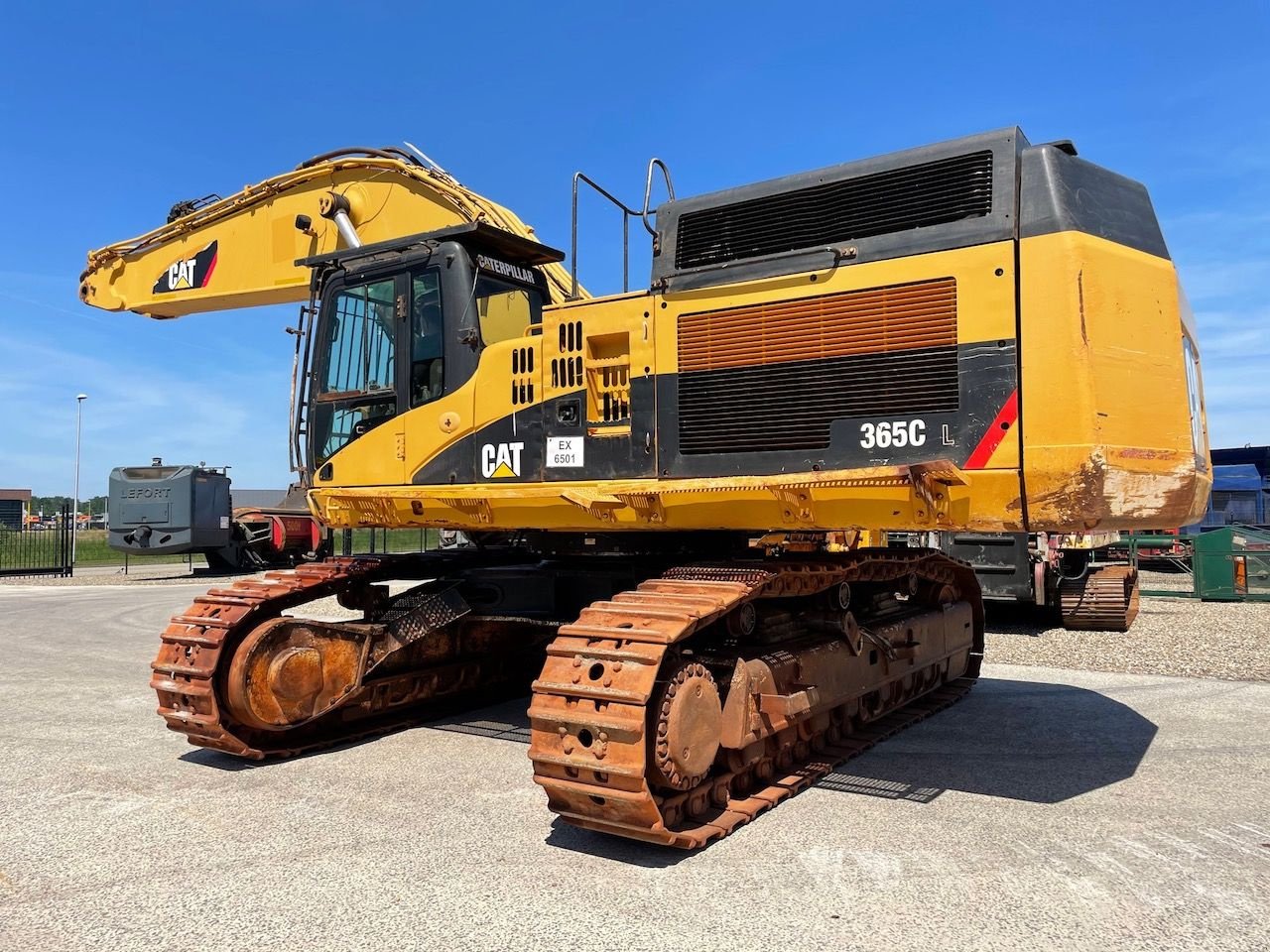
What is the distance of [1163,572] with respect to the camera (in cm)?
2378

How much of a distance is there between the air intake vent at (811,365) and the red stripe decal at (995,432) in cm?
21

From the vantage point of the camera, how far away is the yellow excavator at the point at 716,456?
175 inches

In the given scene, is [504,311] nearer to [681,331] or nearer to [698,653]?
[681,331]

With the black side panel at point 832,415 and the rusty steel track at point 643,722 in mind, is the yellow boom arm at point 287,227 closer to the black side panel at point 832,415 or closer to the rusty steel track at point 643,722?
the black side panel at point 832,415

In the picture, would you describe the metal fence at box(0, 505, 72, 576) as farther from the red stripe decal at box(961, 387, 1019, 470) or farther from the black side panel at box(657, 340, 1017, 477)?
the red stripe decal at box(961, 387, 1019, 470)

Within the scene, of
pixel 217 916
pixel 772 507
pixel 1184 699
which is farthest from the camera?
pixel 1184 699

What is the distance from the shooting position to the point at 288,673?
A: 6098 millimetres

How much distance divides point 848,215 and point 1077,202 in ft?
3.66

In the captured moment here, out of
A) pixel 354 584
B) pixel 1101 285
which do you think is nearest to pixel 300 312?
pixel 354 584

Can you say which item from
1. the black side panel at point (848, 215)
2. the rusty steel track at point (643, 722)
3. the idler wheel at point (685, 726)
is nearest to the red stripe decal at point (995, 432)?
the black side panel at point (848, 215)

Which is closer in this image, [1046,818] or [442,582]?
[1046,818]

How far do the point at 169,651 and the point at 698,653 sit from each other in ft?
11.6

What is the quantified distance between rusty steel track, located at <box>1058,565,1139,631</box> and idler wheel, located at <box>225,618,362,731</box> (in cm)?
987

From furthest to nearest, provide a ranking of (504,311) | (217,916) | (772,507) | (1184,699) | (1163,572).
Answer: (1163,572)
(1184,699)
(504,311)
(772,507)
(217,916)
